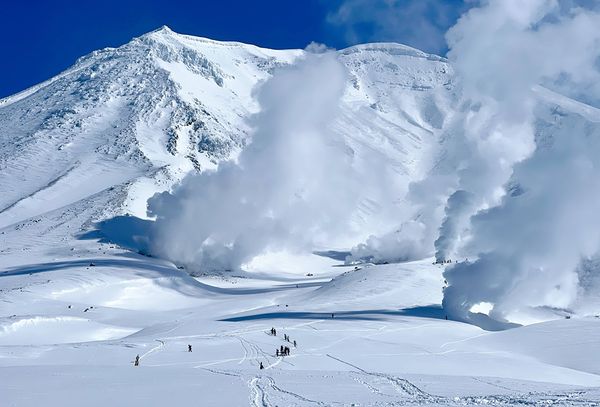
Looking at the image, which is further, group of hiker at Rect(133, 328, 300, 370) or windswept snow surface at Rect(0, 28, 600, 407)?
group of hiker at Rect(133, 328, 300, 370)

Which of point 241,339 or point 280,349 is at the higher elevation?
point 241,339

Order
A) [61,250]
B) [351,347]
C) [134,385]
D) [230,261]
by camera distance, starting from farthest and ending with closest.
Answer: [230,261] → [61,250] → [351,347] → [134,385]

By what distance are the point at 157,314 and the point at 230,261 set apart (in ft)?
211

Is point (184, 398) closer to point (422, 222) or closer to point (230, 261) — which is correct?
point (230, 261)

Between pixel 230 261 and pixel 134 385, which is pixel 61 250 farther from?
pixel 134 385

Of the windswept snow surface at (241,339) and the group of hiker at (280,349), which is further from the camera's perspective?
the group of hiker at (280,349)

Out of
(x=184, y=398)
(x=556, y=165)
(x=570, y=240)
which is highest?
(x=556, y=165)

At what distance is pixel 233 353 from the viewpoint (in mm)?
48250

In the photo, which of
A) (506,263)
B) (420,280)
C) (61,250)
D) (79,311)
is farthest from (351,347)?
(61,250)

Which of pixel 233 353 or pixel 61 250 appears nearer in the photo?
pixel 233 353

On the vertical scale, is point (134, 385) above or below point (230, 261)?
below

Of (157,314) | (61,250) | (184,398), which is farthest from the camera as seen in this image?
(61,250)

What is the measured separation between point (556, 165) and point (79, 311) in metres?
63.5

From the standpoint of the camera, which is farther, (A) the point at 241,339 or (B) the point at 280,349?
(A) the point at 241,339
